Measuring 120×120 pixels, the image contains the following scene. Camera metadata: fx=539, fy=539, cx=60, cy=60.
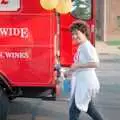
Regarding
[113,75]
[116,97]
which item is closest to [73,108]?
[116,97]

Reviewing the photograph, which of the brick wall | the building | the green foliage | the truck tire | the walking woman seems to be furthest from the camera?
the brick wall

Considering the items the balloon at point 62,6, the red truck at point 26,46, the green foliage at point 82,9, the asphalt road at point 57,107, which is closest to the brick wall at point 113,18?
the asphalt road at point 57,107

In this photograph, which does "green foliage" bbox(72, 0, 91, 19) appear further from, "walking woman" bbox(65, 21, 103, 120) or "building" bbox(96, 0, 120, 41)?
"building" bbox(96, 0, 120, 41)

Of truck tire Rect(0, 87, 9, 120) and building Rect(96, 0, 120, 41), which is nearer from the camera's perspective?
truck tire Rect(0, 87, 9, 120)

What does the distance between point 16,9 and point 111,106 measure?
344 centimetres

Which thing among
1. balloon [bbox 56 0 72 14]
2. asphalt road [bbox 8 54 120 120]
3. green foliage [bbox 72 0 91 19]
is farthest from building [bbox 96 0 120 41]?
balloon [bbox 56 0 72 14]

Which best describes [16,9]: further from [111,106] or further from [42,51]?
[111,106]

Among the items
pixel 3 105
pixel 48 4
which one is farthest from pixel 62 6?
pixel 3 105

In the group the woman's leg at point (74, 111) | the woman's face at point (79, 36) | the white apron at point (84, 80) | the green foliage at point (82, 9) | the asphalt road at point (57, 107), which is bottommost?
the asphalt road at point (57, 107)

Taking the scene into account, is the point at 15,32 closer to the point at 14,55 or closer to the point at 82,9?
the point at 14,55

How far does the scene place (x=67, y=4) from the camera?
798 centimetres

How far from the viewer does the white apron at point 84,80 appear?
289 inches

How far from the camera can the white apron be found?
7.33 m

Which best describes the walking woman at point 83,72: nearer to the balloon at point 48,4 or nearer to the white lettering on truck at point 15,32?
the balloon at point 48,4
